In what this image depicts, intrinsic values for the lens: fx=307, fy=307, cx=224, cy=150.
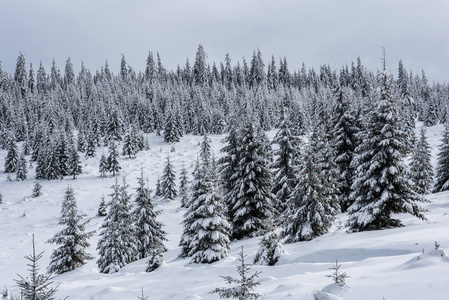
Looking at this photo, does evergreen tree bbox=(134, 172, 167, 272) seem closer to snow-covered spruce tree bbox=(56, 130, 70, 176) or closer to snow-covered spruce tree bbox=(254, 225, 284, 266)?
snow-covered spruce tree bbox=(254, 225, 284, 266)

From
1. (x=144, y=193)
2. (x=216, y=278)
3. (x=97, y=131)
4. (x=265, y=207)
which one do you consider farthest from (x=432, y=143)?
(x=97, y=131)

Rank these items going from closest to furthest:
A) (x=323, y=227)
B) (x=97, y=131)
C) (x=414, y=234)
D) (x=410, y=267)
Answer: (x=410, y=267) → (x=414, y=234) → (x=323, y=227) → (x=97, y=131)

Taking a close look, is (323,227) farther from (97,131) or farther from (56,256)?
(97,131)

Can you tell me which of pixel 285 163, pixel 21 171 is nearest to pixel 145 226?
pixel 285 163

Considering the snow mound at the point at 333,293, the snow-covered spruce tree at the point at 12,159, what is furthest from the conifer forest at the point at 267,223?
the snow-covered spruce tree at the point at 12,159

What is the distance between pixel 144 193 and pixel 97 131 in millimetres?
73843

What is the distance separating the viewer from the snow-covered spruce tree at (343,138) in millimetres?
27141

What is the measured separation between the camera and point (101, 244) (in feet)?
85.5

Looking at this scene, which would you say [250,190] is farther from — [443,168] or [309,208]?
[443,168]

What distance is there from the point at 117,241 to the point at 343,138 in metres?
21.3

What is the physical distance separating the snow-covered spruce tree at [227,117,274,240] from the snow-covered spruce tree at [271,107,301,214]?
154cm

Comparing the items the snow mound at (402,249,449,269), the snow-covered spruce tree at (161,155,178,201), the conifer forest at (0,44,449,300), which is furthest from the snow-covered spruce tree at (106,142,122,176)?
the snow mound at (402,249,449,269)

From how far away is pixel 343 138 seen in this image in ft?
91.0

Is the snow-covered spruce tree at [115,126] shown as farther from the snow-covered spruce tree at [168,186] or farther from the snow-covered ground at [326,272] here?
the snow-covered ground at [326,272]
